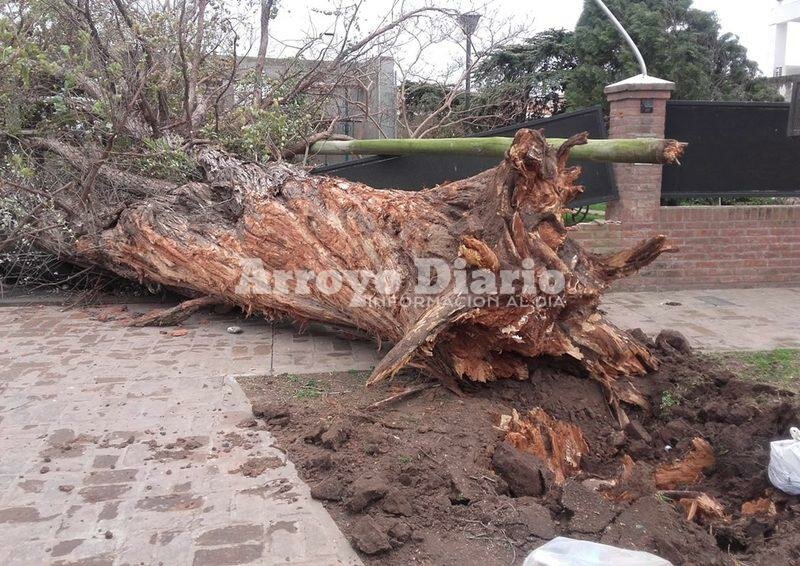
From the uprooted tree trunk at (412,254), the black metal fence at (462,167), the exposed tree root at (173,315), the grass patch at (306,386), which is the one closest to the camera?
the uprooted tree trunk at (412,254)

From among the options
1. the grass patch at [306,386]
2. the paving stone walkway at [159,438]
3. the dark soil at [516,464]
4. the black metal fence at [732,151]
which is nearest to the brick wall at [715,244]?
the black metal fence at [732,151]

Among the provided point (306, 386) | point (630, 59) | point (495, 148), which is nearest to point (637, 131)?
point (495, 148)

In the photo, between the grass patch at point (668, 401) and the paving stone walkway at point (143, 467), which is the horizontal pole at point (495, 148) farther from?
the paving stone walkway at point (143, 467)

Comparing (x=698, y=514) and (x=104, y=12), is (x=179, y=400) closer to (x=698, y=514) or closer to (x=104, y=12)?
(x=698, y=514)

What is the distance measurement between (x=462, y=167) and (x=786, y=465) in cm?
539

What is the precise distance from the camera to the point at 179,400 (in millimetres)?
4496

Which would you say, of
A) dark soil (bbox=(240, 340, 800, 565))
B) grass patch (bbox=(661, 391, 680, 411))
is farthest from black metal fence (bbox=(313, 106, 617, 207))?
grass patch (bbox=(661, 391, 680, 411))

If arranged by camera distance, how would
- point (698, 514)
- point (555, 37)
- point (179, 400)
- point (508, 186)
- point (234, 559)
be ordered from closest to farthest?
point (234, 559)
point (698, 514)
point (508, 186)
point (179, 400)
point (555, 37)

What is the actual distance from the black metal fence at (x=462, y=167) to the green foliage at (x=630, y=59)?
4704mm

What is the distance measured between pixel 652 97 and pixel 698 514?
5.54m

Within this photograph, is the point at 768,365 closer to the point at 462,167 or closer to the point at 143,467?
the point at 462,167

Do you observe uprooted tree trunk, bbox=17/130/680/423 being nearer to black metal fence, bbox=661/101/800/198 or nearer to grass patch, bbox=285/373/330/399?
grass patch, bbox=285/373/330/399

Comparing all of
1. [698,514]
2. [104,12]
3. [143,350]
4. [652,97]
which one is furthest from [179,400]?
[652,97]

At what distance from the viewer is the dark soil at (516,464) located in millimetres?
2811
